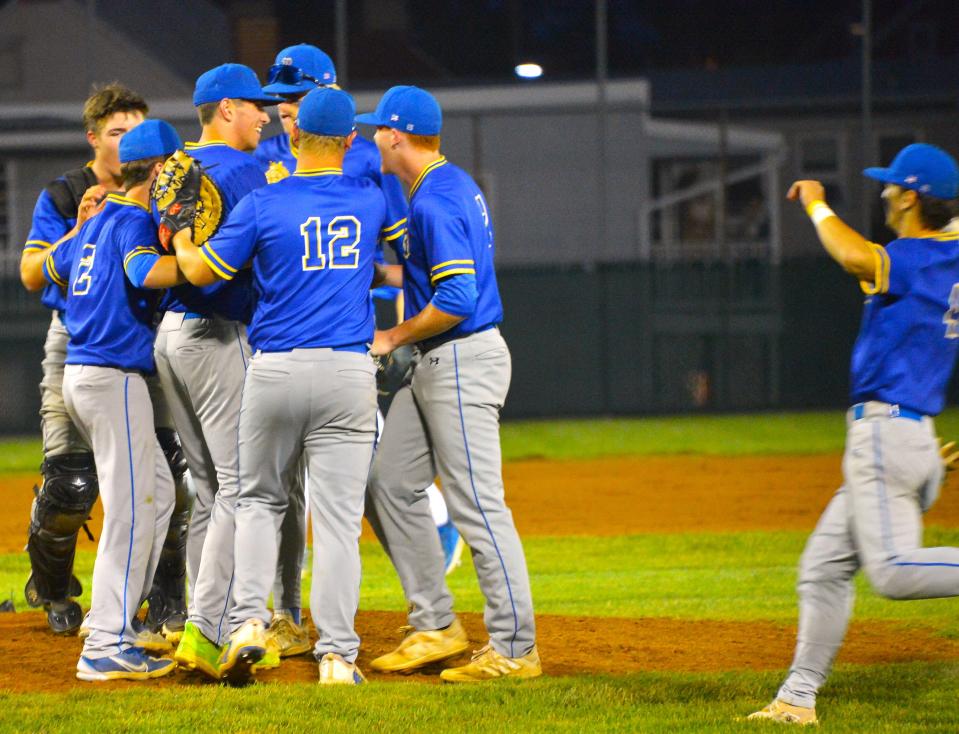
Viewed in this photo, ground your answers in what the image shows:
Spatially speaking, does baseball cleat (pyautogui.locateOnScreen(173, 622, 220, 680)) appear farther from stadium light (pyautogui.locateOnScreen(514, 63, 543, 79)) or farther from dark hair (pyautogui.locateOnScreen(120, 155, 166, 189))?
stadium light (pyautogui.locateOnScreen(514, 63, 543, 79))

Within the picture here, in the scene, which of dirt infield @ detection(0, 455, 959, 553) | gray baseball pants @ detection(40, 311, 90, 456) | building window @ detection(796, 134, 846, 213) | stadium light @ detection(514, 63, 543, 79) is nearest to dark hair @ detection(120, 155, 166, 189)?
gray baseball pants @ detection(40, 311, 90, 456)

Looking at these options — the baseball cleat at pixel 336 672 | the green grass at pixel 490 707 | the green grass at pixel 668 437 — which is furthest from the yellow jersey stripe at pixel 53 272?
the green grass at pixel 668 437

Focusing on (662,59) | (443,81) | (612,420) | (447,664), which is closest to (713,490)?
(612,420)

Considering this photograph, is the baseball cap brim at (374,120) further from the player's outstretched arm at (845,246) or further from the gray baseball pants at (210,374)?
the player's outstretched arm at (845,246)

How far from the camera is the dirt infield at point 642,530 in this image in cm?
504

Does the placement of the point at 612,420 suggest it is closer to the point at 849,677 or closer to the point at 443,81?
the point at 443,81

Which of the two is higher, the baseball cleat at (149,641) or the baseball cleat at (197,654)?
the baseball cleat at (197,654)

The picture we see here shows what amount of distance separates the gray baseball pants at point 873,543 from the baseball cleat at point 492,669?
3.16ft

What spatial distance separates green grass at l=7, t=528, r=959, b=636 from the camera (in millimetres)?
6445

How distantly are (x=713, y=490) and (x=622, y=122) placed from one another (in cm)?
878

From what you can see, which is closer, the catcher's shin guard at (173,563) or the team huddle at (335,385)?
the team huddle at (335,385)

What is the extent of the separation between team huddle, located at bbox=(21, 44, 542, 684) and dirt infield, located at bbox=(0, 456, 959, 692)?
300mm

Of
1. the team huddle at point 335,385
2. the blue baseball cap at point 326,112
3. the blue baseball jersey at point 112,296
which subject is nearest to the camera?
the team huddle at point 335,385

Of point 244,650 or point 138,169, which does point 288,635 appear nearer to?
point 244,650
